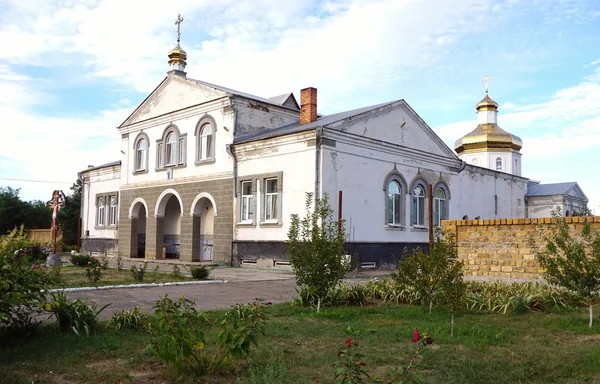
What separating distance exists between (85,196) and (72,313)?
28.5 m

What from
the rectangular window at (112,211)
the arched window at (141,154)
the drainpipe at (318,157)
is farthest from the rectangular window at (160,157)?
the drainpipe at (318,157)

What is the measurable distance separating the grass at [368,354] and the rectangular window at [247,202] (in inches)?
522

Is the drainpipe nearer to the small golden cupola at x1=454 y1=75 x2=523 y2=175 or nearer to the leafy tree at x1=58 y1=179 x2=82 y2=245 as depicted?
the small golden cupola at x1=454 y1=75 x2=523 y2=175

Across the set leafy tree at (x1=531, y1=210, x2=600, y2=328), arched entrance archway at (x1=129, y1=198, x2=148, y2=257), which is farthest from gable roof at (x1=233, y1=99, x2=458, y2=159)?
leafy tree at (x1=531, y1=210, x2=600, y2=328)

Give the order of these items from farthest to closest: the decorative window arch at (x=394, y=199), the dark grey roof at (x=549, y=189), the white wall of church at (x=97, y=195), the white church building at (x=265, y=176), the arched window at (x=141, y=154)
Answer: the dark grey roof at (x=549, y=189)
the white wall of church at (x=97, y=195)
the arched window at (x=141, y=154)
the decorative window arch at (x=394, y=199)
the white church building at (x=265, y=176)

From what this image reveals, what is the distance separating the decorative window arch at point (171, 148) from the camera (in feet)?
82.5

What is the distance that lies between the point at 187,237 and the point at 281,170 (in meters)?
6.18

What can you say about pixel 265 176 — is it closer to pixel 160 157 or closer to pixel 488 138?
pixel 160 157

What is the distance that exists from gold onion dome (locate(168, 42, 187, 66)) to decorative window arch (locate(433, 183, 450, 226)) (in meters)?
14.0

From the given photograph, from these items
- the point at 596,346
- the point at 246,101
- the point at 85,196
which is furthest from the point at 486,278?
the point at 85,196

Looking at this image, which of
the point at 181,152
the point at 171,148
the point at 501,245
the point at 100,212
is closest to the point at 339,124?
the point at 181,152

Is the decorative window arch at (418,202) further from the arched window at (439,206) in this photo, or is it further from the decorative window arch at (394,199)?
the arched window at (439,206)

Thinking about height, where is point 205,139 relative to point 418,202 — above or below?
above

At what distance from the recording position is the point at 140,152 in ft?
92.2
